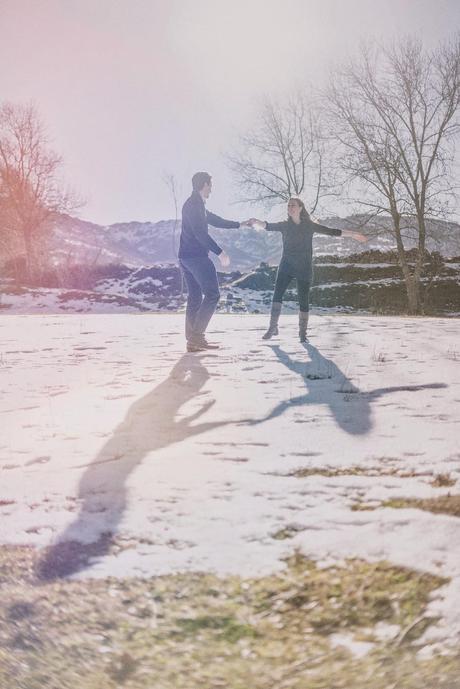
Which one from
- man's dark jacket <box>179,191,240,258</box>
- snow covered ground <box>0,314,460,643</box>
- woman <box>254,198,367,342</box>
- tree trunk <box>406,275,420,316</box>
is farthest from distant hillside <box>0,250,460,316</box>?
snow covered ground <box>0,314,460,643</box>

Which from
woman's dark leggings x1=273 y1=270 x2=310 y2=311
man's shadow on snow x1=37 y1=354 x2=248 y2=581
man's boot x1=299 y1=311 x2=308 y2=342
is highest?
woman's dark leggings x1=273 y1=270 x2=310 y2=311

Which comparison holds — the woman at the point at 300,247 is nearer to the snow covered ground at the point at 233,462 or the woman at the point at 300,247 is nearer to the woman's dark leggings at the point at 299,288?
the woman's dark leggings at the point at 299,288

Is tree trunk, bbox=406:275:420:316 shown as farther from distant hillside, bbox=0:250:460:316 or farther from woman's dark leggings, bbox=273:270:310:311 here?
woman's dark leggings, bbox=273:270:310:311

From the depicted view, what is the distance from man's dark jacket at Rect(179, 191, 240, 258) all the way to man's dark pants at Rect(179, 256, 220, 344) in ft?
0.30

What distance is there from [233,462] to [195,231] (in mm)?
4188

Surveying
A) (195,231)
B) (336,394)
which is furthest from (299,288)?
(336,394)

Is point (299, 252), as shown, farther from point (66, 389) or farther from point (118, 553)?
point (118, 553)

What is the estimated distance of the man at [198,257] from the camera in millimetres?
6164

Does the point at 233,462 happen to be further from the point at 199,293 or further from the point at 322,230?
the point at 322,230

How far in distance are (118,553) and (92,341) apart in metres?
6.25

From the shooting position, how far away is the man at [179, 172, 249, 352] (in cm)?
616

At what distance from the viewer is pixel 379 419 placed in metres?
3.12

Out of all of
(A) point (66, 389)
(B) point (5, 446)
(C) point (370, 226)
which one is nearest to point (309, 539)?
(B) point (5, 446)

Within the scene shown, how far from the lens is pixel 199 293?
650cm
